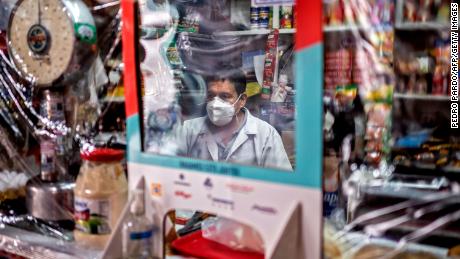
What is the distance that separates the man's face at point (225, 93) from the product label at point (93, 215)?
3.22 ft

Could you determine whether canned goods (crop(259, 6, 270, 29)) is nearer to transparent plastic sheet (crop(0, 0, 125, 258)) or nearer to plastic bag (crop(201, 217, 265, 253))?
transparent plastic sheet (crop(0, 0, 125, 258))

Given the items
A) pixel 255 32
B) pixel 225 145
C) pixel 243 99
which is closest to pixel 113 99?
pixel 225 145

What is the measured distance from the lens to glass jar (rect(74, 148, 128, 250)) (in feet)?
3.18

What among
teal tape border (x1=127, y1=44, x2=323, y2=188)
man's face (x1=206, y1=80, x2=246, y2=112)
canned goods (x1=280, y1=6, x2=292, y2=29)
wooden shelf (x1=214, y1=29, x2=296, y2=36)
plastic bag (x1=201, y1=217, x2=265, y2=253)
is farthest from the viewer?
canned goods (x1=280, y1=6, x2=292, y2=29)

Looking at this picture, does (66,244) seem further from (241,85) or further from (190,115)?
(241,85)

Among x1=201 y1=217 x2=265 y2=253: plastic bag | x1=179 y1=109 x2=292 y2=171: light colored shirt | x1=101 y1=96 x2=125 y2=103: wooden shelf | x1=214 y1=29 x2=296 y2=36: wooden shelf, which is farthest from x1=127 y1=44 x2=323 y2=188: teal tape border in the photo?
x1=214 y1=29 x2=296 y2=36: wooden shelf

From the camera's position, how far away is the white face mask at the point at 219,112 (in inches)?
77.5

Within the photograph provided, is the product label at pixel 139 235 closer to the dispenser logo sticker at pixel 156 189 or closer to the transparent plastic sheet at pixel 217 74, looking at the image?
the dispenser logo sticker at pixel 156 189

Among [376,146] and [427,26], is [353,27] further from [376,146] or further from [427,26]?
[427,26]

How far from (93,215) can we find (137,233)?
0.39 feet

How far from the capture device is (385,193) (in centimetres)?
89

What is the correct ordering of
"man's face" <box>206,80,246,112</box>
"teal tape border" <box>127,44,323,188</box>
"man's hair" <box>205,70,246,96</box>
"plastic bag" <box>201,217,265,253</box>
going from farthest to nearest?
1. "man's hair" <box>205,70,246,96</box>
2. "man's face" <box>206,80,246,112</box>
3. "plastic bag" <box>201,217,265,253</box>
4. "teal tape border" <box>127,44,323,188</box>

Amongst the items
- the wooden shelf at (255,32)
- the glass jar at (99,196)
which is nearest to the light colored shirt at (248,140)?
the wooden shelf at (255,32)

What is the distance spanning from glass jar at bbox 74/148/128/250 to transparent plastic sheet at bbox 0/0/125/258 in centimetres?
4
